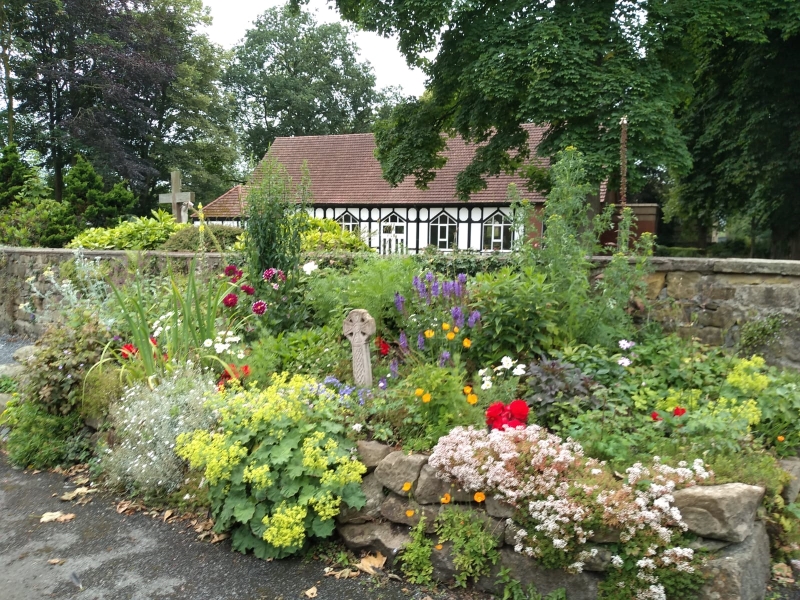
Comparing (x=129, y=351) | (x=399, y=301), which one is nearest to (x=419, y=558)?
(x=399, y=301)

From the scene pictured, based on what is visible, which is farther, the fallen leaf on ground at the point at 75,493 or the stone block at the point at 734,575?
the fallen leaf on ground at the point at 75,493

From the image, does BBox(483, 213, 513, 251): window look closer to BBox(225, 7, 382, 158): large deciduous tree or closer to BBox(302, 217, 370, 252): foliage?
BBox(302, 217, 370, 252): foliage

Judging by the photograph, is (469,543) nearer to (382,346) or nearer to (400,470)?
(400,470)

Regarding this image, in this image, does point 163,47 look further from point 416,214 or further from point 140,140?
point 416,214

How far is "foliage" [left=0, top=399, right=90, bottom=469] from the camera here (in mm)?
4531

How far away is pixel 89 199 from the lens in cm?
1558

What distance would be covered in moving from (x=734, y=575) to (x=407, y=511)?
56.9 inches

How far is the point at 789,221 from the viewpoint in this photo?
1569 cm

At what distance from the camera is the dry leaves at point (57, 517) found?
3631mm

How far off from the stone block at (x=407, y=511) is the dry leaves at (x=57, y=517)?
195 centimetres

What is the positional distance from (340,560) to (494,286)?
6.45 feet

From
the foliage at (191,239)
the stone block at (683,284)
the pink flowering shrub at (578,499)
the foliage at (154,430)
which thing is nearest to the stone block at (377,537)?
the pink flowering shrub at (578,499)

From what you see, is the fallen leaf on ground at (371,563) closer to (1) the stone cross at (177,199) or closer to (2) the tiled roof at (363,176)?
(1) the stone cross at (177,199)

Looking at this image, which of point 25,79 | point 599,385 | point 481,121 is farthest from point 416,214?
point 599,385
